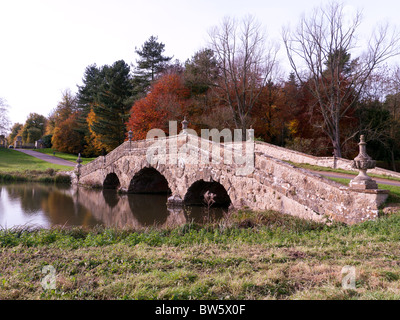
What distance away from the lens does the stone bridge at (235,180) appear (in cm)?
805

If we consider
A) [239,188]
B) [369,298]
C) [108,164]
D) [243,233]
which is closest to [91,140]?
[108,164]

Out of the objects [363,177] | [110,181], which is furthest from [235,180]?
[110,181]

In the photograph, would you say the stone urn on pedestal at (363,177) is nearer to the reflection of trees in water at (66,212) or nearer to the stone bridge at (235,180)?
the stone bridge at (235,180)

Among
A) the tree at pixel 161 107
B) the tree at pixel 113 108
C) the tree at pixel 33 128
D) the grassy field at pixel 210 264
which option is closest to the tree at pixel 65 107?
the tree at pixel 33 128

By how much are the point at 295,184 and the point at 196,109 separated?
20.6 m

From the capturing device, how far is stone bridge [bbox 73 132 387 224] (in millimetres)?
8047

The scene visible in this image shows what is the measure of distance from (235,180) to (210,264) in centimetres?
760

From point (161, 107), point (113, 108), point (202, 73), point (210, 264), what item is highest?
point (202, 73)

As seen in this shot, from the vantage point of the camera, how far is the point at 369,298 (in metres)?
3.22

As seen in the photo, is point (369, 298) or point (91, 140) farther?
point (91, 140)

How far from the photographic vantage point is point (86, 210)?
48.4 ft

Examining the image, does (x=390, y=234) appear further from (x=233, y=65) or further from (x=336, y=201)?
(x=233, y=65)

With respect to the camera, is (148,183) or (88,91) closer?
(148,183)

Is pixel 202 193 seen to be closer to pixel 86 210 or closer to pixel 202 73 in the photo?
pixel 86 210
